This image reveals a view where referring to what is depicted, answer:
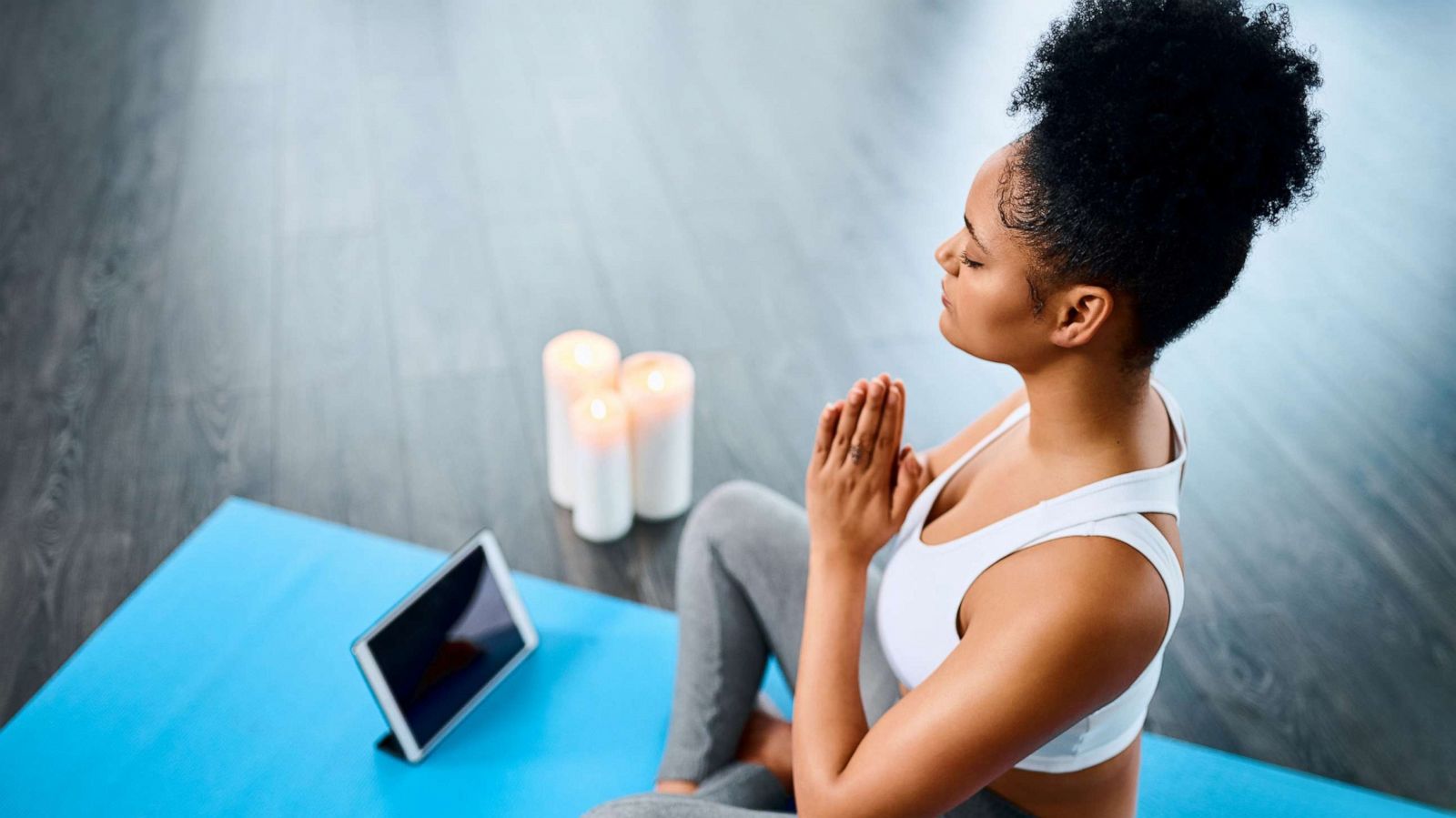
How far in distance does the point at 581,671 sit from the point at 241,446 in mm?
815

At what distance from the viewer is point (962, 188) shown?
2635 mm

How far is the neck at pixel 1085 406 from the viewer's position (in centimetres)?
85

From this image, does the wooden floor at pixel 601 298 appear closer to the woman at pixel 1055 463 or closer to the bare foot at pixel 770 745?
the bare foot at pixel 770 745

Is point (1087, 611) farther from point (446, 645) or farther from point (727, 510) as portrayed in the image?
point (446, 645)

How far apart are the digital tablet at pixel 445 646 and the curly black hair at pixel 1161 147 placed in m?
0.85

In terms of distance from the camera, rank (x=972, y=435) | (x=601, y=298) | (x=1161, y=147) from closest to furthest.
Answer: (x=1161, y=147), (x=972, y=435), (x=601, y=298)

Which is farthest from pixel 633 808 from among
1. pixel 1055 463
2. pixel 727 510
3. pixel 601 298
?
pixel 601 298

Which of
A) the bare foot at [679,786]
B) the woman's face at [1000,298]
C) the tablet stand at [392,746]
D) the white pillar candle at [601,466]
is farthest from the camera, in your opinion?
the white pillar candle at [601,466]

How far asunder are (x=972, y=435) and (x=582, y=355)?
673 millimetres

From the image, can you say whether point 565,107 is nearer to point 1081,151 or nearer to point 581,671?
point 581,671

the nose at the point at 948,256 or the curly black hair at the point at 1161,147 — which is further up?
the curly black hair at the point at 1161,147

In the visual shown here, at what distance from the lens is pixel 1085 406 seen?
877 millimetres

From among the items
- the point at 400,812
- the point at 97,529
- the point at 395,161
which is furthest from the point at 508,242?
the point at 400,812

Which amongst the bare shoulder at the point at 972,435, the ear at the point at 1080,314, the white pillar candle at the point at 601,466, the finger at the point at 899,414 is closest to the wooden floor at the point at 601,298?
the white pillar candle at the point at 601,466
